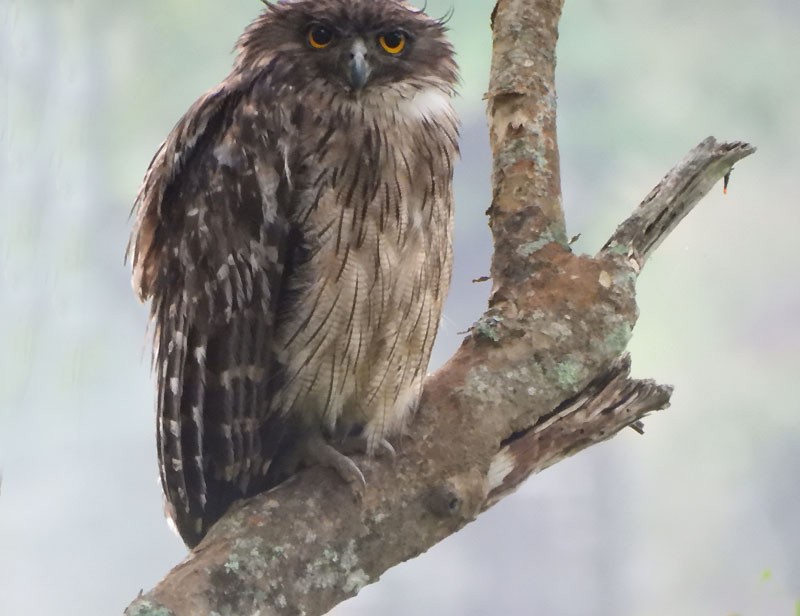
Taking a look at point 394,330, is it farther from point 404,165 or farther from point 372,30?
point 372,30

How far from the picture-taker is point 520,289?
6.93 feet

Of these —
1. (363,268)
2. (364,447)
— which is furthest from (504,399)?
(363,268)

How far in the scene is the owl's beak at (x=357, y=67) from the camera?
1.83 m

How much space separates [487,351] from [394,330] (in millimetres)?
256

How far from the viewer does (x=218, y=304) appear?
1769 millimetres

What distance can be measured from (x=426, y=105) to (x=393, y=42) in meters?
0.15

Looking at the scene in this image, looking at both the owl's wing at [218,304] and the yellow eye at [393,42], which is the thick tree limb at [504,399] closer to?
the owl's wing at [218,304]

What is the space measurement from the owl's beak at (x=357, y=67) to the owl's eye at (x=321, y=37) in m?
0.07

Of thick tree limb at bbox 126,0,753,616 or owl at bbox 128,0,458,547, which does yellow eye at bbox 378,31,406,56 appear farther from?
thick tree limb at bbox 126,0,753,616

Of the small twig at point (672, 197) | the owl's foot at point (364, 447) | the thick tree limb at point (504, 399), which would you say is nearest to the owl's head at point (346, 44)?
the thick tree limb at point (504, 399)

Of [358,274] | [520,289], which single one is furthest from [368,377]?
[520,289]

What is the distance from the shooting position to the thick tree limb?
1.54 meters

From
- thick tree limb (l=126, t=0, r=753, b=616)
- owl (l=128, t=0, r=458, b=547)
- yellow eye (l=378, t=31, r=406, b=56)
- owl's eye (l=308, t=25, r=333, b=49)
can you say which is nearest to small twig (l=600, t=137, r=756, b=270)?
A: thick tree limb (l=126, t=0, r=753, b=616)

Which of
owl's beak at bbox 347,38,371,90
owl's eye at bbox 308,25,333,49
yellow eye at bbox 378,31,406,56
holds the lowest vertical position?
owl's beak at bbox 347,38,371,90
